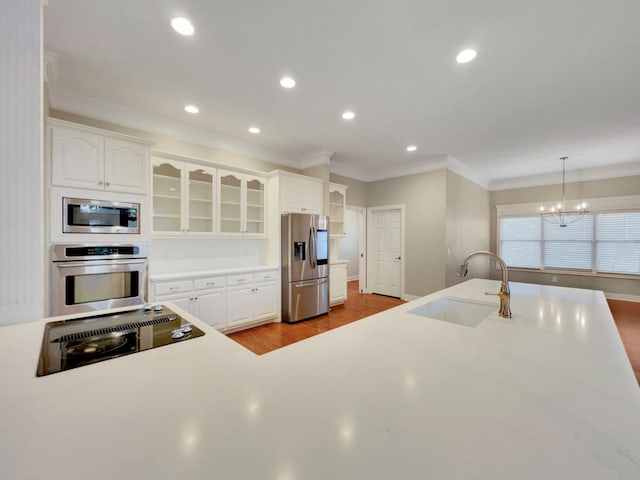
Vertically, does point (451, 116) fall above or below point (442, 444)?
above

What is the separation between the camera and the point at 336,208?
520 cm

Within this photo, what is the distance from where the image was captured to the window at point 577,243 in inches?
218

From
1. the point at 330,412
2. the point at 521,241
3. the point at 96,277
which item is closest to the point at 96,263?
the point at 96,277

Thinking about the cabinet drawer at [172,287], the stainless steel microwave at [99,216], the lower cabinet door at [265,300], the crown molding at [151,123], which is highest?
the crown molding at [151,123]

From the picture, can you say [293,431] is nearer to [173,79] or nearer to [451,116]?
[173,79]

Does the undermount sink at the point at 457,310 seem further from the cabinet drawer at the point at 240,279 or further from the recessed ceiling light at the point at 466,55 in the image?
the cabinet drawer at the point at 240,279

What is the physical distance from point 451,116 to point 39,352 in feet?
13.2

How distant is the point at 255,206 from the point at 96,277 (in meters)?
2.14

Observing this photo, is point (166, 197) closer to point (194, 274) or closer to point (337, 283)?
point (194, 274)

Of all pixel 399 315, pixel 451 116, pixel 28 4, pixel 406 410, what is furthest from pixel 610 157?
pixel 28 4

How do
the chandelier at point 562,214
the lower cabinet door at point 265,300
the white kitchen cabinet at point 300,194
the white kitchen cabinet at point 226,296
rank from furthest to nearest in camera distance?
the chandelier at point 562,214, the white kitchen cabinet at point 300,194, the lower cabinet door at point 265,300, the white kitchen cabinet at point 226,296

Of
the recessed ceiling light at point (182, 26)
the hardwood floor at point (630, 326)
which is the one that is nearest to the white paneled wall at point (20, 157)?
the recessed ceiling light at point (182, 26)

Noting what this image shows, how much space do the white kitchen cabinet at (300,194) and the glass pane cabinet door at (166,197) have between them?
1.42 metres

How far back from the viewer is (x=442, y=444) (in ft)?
1.85
